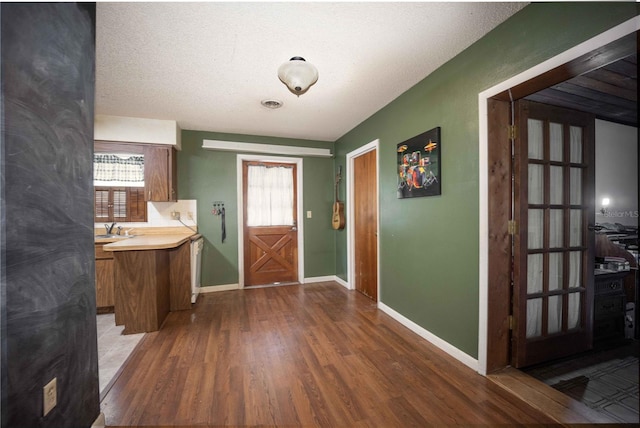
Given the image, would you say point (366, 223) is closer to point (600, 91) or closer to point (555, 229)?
point (555, 229)

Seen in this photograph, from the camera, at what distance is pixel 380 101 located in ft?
9.28

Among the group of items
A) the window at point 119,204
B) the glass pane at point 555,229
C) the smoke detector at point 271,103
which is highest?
the smoke detector at point 271,103

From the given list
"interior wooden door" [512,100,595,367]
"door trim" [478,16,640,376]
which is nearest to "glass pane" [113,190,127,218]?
"door trim" [478,16,640,376]

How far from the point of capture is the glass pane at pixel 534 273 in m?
1.87

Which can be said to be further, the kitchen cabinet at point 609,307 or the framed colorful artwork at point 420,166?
the framed colorful artwork at point 420,166

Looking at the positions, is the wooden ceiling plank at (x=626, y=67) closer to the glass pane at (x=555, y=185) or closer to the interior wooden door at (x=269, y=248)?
the glass pane at (x=555, y=185)

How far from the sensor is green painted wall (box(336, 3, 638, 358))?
4.58 feet

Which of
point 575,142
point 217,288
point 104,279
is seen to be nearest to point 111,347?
point 104,279

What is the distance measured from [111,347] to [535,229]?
12.3 feet

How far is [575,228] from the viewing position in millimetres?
1917

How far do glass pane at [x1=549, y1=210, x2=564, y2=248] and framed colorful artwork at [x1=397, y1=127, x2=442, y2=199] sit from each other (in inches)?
32.8

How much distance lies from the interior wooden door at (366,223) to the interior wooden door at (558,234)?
1.67 m

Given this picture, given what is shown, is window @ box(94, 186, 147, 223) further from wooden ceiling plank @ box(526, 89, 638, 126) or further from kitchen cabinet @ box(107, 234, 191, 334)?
wooden ceiling plank @ box(526, 89, 638, 126)

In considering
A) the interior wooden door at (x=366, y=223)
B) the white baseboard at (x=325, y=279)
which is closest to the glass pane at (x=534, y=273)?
the interior wooden door at (x=366, y=223)
